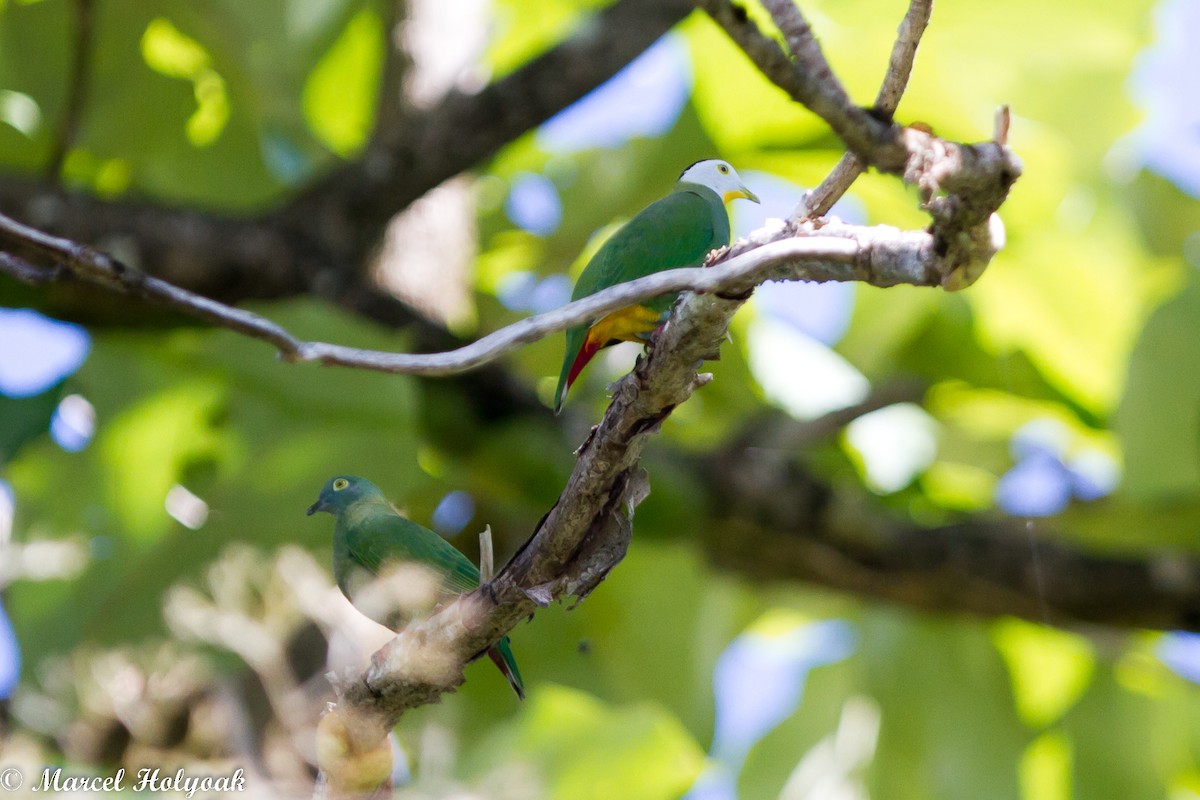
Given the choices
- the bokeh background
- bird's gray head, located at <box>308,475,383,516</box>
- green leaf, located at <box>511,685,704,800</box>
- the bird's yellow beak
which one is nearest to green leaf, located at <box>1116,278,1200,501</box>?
Answer: the bokeh background

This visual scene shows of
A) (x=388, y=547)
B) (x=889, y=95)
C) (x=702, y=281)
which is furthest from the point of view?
(x=889, y=95)

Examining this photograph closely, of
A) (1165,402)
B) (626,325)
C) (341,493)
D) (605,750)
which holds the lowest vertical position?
(605,750)

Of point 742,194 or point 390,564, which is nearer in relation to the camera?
point 390,564

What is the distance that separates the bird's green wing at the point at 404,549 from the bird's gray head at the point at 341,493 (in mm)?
44

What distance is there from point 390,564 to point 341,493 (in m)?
0.11

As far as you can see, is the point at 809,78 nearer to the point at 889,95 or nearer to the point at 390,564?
the point at 889,95

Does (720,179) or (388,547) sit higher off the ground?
(720,179)

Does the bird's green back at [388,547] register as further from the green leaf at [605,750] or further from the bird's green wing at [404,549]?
the green leaf at [605,750]

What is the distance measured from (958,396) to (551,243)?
2.15 meters

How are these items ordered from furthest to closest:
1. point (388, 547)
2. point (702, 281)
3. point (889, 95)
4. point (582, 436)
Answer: point (582, 436)
point (889, 95)
point (388, 547)
point (702, 281)

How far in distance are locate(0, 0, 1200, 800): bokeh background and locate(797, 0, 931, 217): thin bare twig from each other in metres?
0.23

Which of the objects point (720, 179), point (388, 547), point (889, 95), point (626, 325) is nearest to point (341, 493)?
point (388, 547)

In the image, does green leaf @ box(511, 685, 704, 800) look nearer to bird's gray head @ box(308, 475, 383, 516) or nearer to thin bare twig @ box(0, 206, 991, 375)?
bird's gray head @ box(308, 475, 383, 516)

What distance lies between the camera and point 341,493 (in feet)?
2.85
